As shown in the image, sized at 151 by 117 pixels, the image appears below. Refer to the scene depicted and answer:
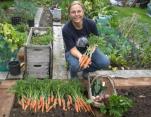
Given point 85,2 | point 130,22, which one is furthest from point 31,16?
point 130,22

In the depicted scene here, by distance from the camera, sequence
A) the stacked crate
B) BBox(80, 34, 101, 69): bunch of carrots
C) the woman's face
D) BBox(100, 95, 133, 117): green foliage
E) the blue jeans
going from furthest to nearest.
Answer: the stacked crate, the blue jeans, the woman's face, BBox(80, 34, 101, 69): bunch of carrots, BBox(100, 95, 133, 117): green foliage

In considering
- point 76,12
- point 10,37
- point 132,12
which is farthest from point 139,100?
point 132,12

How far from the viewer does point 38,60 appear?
598cm

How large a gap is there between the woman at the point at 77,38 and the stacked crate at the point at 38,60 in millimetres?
424

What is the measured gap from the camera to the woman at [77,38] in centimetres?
536

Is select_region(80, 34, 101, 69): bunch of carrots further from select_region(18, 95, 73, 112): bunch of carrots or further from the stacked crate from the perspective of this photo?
the stacked crate

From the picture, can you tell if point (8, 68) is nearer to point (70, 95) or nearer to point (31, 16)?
point (70, 95)

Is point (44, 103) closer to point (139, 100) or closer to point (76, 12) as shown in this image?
point (139, 100)

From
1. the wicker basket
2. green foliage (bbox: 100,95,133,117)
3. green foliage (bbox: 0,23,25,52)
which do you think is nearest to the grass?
green foliage (bbox: 0,23,25,52)

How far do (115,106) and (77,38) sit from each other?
1.50 metres

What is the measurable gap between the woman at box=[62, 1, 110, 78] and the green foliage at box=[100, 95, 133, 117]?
110 centimetres

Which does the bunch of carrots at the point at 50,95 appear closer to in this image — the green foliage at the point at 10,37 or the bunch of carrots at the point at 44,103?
the bunch of carrots at the point at 44,103

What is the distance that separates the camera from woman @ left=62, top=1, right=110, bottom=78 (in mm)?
5359

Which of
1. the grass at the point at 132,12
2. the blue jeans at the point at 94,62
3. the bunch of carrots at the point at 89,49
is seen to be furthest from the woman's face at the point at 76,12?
the grass at the point at 132,12
